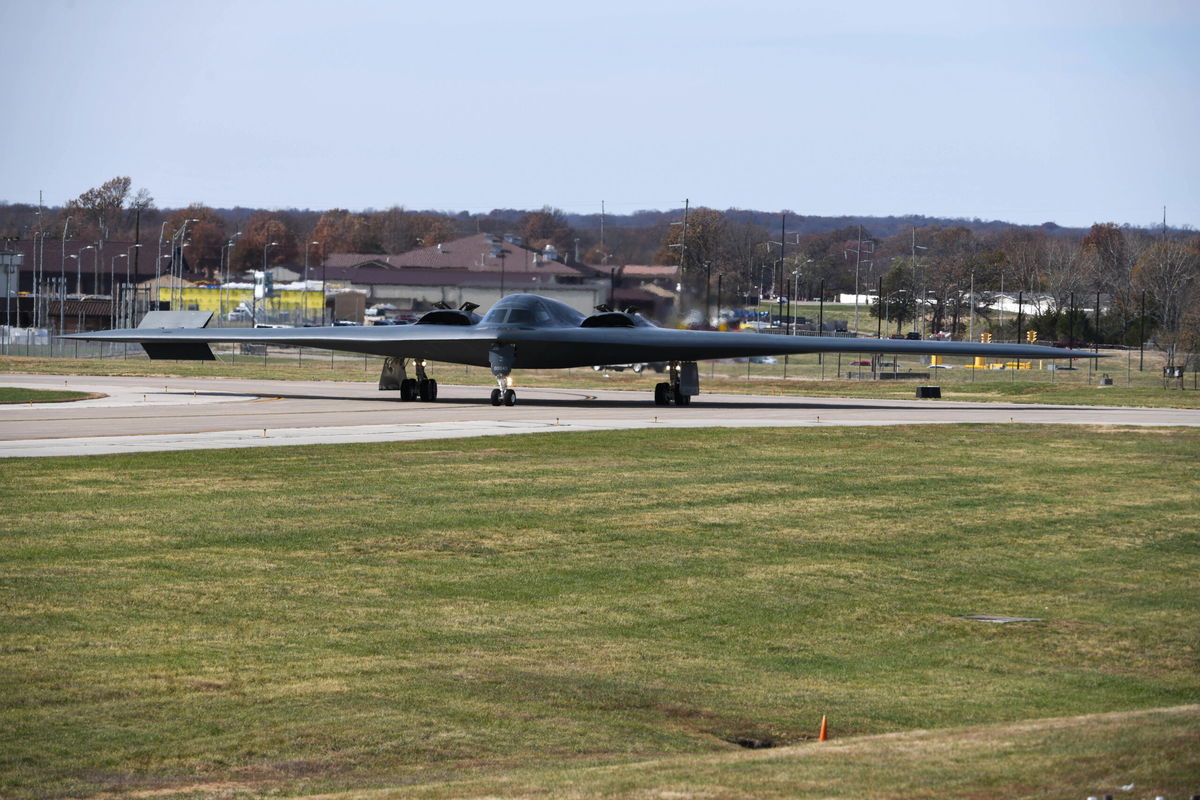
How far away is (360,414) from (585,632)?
27.2 metres

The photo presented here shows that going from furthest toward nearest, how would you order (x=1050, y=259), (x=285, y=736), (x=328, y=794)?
(x=1050, y=259)
(x=285, y=736)
(x=328, y=794)

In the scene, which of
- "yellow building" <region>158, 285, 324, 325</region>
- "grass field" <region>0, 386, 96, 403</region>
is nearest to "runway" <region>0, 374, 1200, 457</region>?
"grass field" <region>0, 386, 96, 403</region>

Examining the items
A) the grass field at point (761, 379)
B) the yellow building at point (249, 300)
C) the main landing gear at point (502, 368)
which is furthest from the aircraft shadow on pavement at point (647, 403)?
the yellow building at point (249, 300)

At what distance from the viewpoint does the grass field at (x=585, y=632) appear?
9484mm

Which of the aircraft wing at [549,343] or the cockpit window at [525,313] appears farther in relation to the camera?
the cockpit window at [525,313]

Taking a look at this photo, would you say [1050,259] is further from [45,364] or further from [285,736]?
[285,736]

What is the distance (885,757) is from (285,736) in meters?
4.40

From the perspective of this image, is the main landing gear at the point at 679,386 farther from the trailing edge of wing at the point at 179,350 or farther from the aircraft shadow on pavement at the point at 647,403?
the trailing edge of wing at the point at 179,350

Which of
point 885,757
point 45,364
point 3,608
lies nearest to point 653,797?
point 885,757

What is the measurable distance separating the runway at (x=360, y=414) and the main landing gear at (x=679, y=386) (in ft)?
2.09

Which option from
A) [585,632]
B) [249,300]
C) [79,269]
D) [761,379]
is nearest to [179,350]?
[761,379]

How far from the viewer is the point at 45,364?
222 feet

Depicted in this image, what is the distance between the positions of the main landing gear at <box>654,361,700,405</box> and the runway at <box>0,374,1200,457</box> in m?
0.64

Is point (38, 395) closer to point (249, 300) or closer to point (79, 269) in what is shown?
point (79, 269)
